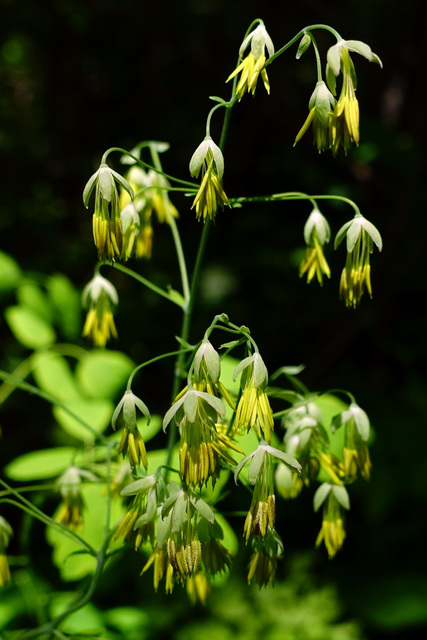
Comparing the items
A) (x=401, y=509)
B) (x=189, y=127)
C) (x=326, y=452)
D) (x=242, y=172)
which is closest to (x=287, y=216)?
(x=242, y=172)

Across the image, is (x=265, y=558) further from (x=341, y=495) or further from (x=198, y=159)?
(x=198, y=159)

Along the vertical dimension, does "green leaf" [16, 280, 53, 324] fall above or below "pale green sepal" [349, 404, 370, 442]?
below

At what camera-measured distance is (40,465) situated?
55.3 inches

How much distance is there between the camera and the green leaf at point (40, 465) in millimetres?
1372

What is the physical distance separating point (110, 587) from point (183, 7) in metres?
3.06

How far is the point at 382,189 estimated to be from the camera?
3.49 m

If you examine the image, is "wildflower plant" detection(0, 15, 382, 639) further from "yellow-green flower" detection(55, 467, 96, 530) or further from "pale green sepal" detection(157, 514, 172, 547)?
"yellow-green flower" detection(55, 467, 96, 530)

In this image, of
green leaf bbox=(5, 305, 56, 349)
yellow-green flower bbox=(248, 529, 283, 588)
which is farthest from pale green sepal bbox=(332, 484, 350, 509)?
green leaf bbox=(5, 305, 56, 349)

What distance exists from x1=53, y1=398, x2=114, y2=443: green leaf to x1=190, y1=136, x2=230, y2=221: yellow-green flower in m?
0.75

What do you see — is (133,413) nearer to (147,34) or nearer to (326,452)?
(326,452)

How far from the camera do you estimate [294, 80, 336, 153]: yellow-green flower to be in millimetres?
812

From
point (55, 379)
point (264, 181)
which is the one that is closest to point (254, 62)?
point (55, 379)

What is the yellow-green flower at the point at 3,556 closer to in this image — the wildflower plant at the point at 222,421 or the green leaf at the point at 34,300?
the wildflower plant at the point at 222,421

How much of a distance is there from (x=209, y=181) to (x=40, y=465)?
0.84m
